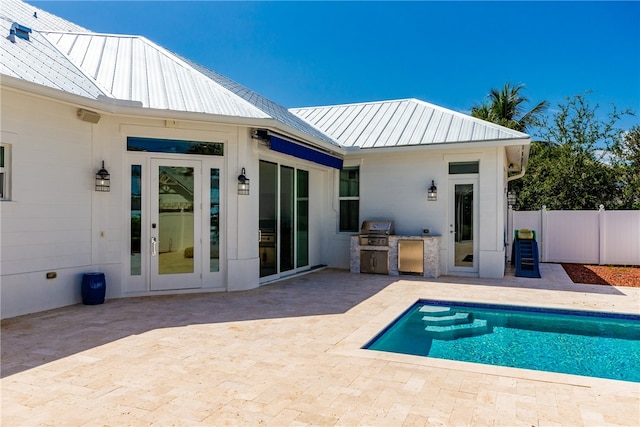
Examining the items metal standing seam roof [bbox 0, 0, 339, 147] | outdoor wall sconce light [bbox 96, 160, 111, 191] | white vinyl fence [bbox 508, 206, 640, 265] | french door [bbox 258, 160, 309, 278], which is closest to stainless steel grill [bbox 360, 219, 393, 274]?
french door [bbox 258, 160, 309, 278]

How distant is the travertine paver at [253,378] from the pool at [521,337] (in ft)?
1.43

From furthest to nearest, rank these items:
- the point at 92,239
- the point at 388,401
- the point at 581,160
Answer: the point at 581,160, the point at 92,239, the point at 388,401

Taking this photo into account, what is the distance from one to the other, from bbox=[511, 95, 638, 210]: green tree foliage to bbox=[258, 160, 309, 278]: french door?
1201 centimetres

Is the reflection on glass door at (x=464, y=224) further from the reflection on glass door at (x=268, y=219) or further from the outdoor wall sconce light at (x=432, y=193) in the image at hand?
the reflection on glass door at (x=268, y=219)

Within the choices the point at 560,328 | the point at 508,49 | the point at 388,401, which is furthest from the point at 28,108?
the point at 508,49

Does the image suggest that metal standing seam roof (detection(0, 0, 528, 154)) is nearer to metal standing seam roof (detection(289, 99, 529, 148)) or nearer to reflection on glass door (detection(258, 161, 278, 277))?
metal standing seam roof (detection(289, 99, 529, 148))

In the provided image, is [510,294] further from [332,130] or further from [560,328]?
[332,130]

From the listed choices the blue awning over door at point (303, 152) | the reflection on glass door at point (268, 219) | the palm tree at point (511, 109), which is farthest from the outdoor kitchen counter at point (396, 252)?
the palm tree at point (511, 109)

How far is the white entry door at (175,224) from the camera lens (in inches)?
293

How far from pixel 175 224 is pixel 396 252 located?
5.30 meters

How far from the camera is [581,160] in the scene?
1672 centimetres

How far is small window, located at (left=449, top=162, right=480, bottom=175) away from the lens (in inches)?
390

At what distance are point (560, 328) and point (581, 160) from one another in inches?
530

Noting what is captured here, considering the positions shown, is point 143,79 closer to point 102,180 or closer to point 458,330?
point 102,180
